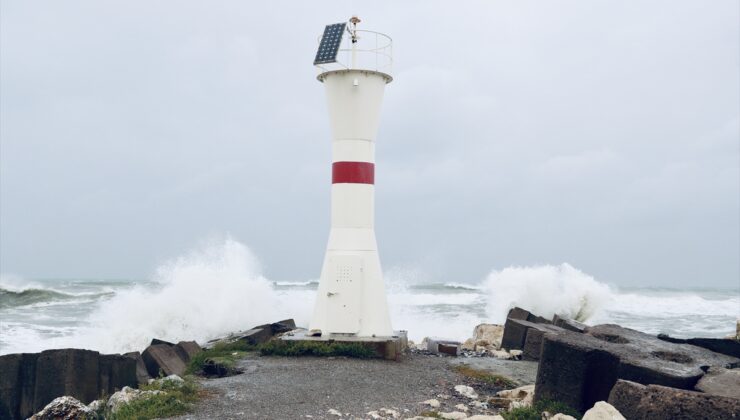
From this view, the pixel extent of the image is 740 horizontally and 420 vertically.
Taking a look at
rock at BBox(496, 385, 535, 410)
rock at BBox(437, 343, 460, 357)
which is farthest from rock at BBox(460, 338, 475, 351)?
rock at BBox(496, 385, 535, 410)

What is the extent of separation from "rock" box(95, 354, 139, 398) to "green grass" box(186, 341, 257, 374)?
2.85ft

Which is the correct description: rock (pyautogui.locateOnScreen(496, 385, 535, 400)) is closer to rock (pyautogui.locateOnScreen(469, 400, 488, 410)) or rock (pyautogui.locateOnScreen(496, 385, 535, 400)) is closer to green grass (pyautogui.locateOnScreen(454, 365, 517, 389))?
rock (pyautogui.locateOnScreen(469, 400, 488, 410))

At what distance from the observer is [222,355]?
416 inches

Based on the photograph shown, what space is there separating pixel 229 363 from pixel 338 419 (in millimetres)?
3528

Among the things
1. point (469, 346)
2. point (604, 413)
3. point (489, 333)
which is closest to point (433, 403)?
point (604, 413)

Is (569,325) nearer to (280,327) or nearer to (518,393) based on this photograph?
(518,393)

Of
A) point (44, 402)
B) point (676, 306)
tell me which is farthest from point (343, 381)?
point (676, 306)

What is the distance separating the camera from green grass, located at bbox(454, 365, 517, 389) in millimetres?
8922

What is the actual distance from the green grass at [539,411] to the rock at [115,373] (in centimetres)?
521

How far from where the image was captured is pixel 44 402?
8453 millimetres

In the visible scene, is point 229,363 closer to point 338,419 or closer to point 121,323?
point 338,419

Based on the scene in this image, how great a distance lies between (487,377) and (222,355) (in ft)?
13.8

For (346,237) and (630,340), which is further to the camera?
(346,237)

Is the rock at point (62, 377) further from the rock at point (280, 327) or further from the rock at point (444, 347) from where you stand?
the rock at point (444, 347)
